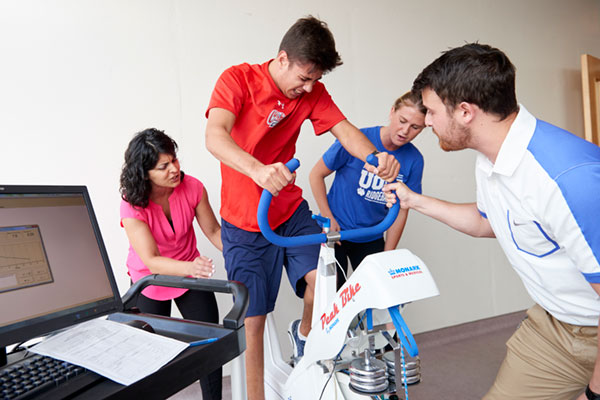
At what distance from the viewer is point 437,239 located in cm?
338

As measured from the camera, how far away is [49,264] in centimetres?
94

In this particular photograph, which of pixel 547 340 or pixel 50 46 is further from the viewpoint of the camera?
pixel 50 46

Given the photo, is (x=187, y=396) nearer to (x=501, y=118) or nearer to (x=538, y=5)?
(x=501, y=118)

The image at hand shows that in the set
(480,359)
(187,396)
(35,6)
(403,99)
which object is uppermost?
(35,6)

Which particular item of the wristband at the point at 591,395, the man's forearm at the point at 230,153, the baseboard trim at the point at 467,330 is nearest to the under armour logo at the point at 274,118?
the man's forearm at the point at 230,153

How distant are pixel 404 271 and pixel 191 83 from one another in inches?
75.3

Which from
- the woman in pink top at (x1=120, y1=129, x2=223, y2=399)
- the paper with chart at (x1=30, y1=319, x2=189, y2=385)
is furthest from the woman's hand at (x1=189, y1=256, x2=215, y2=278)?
the woman in pink top at (x1=120, y1=129, x2=223, y2=399)

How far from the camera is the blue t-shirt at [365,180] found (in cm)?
227

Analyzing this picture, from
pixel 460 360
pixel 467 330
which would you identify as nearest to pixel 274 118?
pixel 460 360

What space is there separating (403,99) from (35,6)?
189 cm

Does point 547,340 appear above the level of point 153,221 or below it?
below

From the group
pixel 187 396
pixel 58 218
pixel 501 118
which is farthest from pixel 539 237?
pixel 187 396

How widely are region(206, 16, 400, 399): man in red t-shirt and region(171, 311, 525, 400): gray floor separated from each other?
840 mm

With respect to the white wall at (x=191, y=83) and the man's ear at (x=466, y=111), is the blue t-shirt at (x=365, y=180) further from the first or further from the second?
the man's ear at (x=466, y=111)
